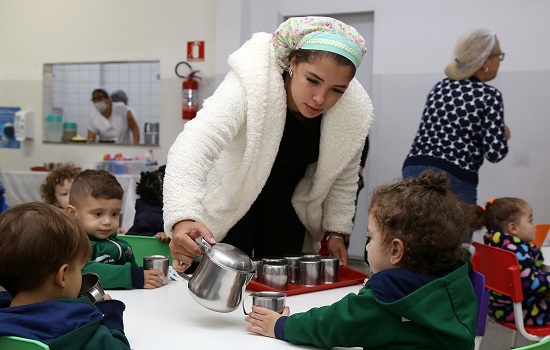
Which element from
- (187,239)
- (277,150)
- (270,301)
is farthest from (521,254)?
(187,239)

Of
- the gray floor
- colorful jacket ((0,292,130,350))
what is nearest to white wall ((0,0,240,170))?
the gray floor

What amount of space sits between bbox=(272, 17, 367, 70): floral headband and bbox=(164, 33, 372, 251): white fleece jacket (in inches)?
2.7

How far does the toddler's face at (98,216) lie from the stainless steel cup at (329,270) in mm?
697

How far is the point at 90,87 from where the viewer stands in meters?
6.75

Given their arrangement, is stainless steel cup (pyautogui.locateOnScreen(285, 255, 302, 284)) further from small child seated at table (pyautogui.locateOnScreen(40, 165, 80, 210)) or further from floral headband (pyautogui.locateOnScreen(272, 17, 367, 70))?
small child seated at table (pyautogui.locateOnScreen(40, 165, 80, 210))

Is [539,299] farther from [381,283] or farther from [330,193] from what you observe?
[381,283]

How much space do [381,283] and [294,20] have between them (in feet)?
2.75

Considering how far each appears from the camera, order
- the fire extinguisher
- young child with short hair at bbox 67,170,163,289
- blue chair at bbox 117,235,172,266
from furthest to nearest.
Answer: the fire extinguisher → blue chair at bbox 117,235,172,266 → young child with short hair at bbox 67,170,163,289

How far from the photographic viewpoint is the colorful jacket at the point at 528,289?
2441 millimetres

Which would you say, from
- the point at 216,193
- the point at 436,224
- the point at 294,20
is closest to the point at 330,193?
the point at 216,193

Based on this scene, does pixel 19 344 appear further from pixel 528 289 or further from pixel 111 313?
pixel 528 289

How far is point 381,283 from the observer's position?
1211mm

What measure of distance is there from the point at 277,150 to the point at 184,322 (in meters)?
0.61

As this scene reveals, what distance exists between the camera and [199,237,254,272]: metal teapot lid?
134 cm
